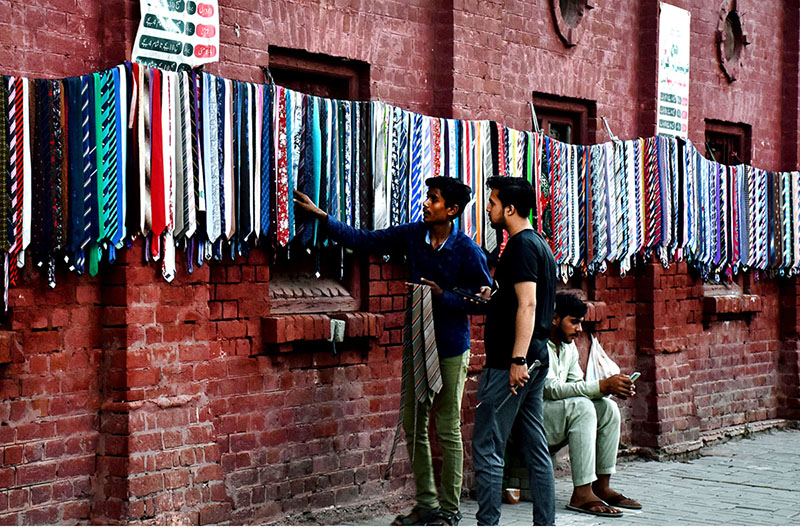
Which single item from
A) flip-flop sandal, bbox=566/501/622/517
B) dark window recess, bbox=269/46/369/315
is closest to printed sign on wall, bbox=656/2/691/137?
dark window recess, bbox=269/46/369/315

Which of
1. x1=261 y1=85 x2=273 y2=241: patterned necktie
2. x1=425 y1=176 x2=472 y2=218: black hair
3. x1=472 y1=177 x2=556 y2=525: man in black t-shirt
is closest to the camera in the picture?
x1=472 y1=177 x2=556 y2=525: man in black t-shirt

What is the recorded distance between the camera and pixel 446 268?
7.79 m

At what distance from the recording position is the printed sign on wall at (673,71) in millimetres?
11688

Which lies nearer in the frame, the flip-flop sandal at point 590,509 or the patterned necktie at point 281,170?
the patterned necktie at point 281,170

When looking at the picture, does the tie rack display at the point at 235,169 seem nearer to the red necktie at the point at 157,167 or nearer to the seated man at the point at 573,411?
the red necktie at the point at 157,167

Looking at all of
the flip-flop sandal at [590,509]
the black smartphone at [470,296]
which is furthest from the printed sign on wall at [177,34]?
the flip-flop sandal at [590,509]

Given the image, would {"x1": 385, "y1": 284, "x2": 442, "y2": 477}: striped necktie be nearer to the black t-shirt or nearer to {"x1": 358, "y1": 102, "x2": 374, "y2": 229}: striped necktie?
the black t-shirt

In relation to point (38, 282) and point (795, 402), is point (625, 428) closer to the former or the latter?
point (795, 402)

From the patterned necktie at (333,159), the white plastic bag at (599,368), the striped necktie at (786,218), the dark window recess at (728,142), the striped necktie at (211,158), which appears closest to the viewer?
the striped necktie at (211,158)

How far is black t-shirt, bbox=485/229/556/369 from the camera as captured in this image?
712 cm

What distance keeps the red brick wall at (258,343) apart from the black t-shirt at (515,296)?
129 cm

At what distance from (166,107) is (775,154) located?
28.5 feet

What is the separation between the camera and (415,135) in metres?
8.66

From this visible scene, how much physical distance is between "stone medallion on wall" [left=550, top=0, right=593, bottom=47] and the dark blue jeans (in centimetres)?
415
